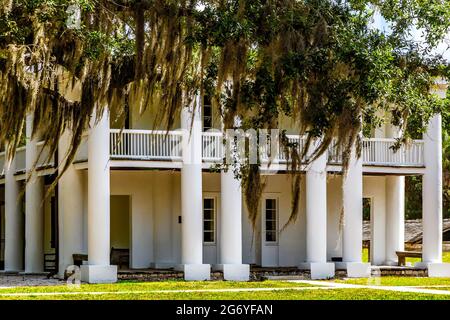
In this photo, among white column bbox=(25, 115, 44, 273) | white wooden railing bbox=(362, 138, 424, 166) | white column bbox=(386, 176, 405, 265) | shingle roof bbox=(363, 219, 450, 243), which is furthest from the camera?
shingle roof bbox=(363, 219, 450, 243)

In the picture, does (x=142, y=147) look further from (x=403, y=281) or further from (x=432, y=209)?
(x=432, y=209)

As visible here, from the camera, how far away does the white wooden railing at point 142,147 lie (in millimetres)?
26078

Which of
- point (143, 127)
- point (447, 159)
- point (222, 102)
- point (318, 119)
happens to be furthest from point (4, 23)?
point (447, 159)

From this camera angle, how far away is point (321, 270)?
88.1 ft

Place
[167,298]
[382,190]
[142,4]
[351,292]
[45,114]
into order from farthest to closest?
[382,190], [351,292], [167,298], [45,114], [142,4]

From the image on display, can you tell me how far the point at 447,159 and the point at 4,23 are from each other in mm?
37972

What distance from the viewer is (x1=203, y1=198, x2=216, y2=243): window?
29.3m

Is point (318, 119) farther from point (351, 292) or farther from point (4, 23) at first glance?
point (351, 292)

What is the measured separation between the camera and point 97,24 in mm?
17266

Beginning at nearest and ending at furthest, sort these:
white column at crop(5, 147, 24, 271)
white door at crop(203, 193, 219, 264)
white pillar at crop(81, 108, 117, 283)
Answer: white pillar at crop(81, 108, 117, 283) < white door at crop(203, 193, 219, 264) < white column at crop(5, 147, 24, 271)

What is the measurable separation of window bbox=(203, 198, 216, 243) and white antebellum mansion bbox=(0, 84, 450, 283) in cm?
3

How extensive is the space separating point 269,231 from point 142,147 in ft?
18.6

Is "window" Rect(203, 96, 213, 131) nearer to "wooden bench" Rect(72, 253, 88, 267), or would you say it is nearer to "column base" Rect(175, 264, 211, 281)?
"column base" Rect(175, 264, 211, 281)

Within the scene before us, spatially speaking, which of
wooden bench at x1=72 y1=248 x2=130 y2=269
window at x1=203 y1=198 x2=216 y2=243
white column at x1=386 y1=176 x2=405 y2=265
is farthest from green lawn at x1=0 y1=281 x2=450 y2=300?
white column at x1=386 y1=176 x2=405 y2=265
